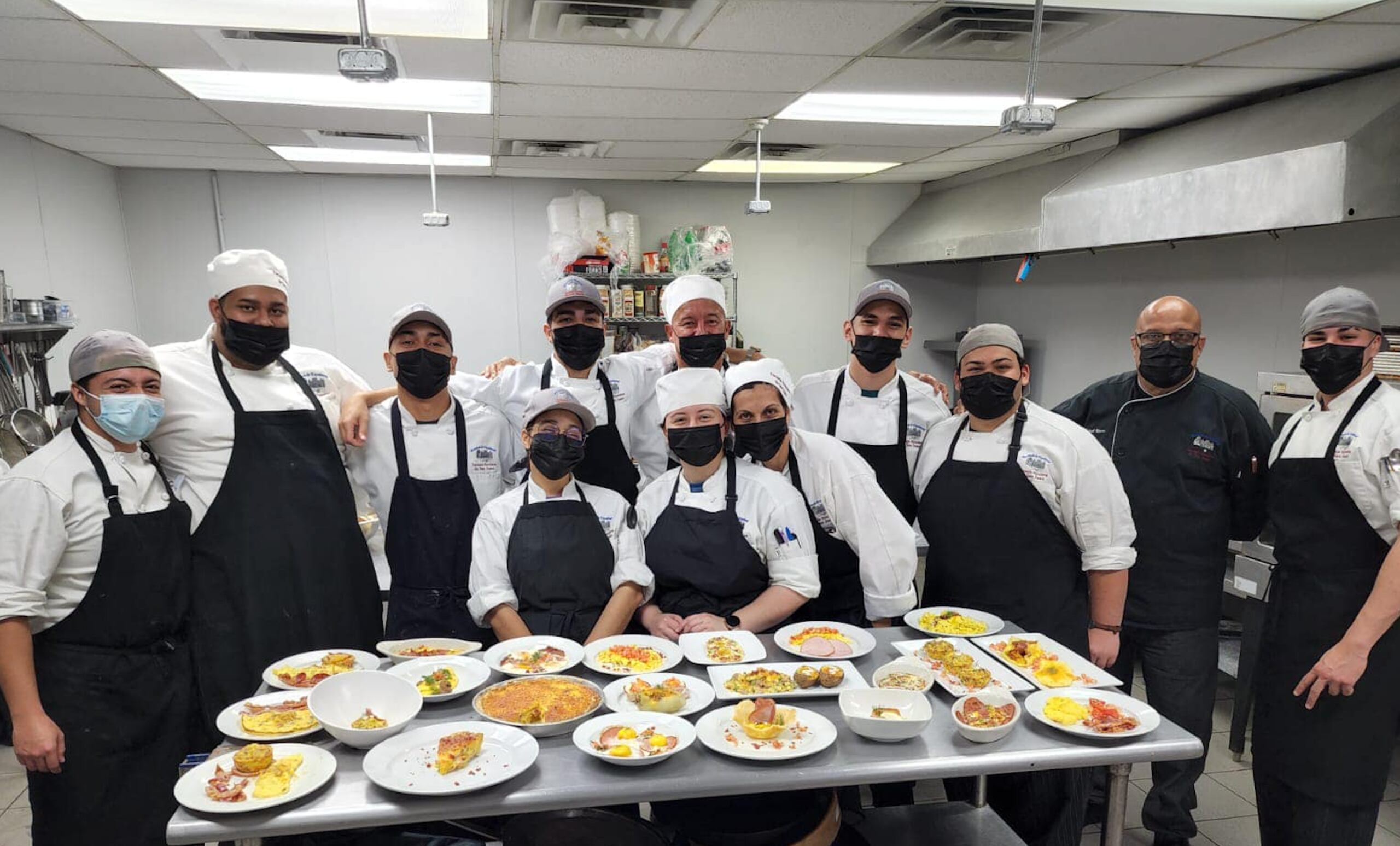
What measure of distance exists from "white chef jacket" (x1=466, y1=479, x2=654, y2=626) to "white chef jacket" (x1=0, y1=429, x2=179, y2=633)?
3.07 feet

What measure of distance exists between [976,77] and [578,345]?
2.36m

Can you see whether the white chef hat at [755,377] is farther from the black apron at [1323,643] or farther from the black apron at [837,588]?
the black apron at [1323,643]

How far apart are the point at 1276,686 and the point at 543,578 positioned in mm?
2530

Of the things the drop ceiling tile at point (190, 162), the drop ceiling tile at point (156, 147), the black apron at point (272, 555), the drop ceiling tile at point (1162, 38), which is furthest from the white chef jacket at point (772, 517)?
the drop ceiling tile at point (190, 162)

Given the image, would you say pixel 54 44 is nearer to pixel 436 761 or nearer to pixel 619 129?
pixel 619 129

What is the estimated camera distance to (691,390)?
8.28 feet

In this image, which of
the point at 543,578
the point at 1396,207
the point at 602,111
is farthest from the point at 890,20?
the point at 543,578

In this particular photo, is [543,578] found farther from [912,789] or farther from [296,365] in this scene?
A: [912,789]

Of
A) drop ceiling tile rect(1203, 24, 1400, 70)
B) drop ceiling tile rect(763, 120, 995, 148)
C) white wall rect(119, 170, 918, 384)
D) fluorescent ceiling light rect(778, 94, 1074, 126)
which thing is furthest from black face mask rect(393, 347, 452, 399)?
white wall rect(119, 170, 918, 384)

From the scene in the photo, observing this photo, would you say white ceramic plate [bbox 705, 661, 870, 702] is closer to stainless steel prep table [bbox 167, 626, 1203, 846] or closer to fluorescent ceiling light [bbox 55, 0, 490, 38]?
stainless steel prep table [bbox 167, 626, 1203, 846]

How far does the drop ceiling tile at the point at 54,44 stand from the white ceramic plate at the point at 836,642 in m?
3.47

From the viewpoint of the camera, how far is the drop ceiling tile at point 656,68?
11.0 ft

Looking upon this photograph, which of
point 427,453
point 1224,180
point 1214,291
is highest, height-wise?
point 1224,180

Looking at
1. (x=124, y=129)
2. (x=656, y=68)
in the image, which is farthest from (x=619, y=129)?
(x=124, y=129)
